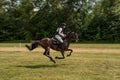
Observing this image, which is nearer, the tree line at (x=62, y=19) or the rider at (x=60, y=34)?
the rider at (x=60, y=34)

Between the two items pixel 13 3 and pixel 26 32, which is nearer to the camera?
pixel 26 32

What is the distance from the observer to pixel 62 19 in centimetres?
7712

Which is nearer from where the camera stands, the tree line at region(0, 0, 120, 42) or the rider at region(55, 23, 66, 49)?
the rider at region(55, 23, 66, 49)

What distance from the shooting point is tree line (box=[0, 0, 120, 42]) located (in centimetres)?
7294

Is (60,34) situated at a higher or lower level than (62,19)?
higher

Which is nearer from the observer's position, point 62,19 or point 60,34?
point 60,34

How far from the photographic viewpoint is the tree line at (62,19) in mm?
72938

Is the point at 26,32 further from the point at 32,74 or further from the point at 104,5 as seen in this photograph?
the point at 32,74

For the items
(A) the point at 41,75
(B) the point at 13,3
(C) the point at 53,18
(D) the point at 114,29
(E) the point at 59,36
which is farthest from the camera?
(B) the point at 13,3

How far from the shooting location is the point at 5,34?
265 feet

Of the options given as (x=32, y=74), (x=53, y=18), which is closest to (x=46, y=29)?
(x=53, y=18)

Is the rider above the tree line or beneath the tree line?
above

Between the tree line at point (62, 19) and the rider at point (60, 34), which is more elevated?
the rider at point (60, 34)

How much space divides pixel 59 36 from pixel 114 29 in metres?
51.4
